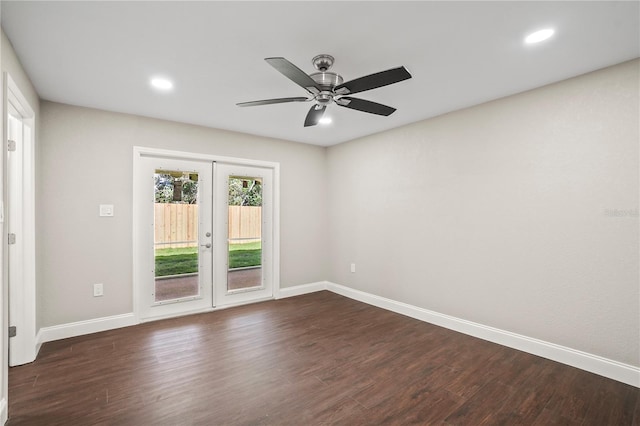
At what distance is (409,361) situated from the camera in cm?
280

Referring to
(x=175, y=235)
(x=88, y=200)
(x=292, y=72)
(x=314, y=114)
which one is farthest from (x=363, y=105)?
(x=88, y=200)

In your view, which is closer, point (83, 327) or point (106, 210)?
point (83, 327)

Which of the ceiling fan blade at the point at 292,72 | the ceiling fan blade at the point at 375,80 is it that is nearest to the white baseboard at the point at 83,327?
the ceiling fan blade at the point at 292,72

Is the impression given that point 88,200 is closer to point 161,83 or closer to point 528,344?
point 161,83

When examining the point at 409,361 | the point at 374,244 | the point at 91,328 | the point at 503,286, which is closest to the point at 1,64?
the point at 91,328

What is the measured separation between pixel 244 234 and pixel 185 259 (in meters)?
0.89

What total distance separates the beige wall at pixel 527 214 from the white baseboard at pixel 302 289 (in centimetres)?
119

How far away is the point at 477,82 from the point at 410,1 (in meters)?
1.40

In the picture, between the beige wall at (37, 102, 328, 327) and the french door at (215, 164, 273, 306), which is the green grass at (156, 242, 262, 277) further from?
the beige wall at (37, 102, 328, 327)

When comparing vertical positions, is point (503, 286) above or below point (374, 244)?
below

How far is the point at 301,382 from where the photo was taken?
244cm

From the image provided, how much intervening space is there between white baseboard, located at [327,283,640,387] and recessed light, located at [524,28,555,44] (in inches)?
101

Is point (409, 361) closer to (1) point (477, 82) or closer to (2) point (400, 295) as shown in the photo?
(2) point (400, 295)

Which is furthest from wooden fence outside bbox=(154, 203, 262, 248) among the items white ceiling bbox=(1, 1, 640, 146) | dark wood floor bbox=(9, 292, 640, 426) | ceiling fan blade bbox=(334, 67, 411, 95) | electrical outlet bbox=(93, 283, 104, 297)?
ceiling fan blade bbox=(334, 67, 411, 95)
